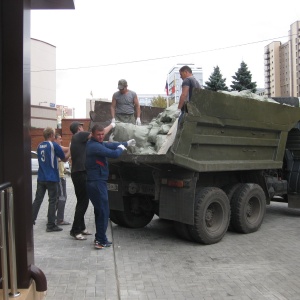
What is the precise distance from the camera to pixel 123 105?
24.6 ft

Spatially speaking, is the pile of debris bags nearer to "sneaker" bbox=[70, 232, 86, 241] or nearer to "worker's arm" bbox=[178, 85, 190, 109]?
"worker's arm" bbox=[178, 85, 190, 109]

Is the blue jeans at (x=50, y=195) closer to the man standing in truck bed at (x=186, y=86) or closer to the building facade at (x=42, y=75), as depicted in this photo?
the man standing in truck bed at (x=186, y=86)

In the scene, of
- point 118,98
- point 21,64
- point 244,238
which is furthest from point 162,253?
point 21,64

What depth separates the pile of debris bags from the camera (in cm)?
645

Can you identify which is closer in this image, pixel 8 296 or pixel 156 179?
pixel 8 296

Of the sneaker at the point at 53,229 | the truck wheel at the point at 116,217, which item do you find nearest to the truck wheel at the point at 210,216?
the truck wheel at the point at 116,217

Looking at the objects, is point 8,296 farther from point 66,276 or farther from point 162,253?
point 162,253

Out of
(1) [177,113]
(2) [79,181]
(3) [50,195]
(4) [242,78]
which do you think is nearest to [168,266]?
(2) [79,181]

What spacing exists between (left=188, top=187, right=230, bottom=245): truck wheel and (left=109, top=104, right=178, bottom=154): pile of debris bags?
3.45ft

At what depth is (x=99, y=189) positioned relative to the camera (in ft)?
19.6

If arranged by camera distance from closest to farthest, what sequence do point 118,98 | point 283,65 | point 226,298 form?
point 226,298
point 118,98
point 283,65

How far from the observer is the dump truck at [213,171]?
6.05 meters

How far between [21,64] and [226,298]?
3093 mm

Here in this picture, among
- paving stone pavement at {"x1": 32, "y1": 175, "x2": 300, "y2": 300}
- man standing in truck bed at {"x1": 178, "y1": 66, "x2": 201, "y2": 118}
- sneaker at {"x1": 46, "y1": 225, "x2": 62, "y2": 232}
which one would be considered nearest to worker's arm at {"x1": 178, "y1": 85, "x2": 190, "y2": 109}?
man standing in truck bed at {"x1": 178, "y1": 66, "x2": 201, "y2": 118}
